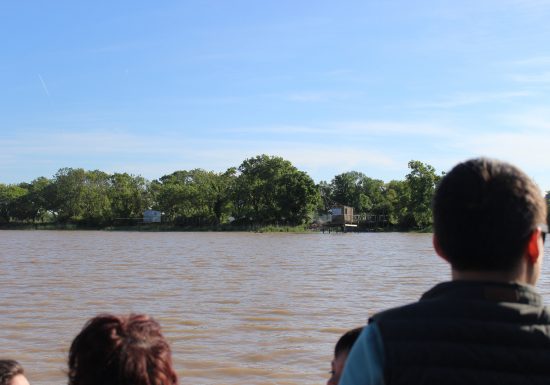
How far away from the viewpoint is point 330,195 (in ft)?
403

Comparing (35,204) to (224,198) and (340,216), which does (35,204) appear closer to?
(224,198)

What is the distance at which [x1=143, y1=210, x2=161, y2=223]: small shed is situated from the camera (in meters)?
101

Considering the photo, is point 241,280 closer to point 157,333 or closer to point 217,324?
point 217,324

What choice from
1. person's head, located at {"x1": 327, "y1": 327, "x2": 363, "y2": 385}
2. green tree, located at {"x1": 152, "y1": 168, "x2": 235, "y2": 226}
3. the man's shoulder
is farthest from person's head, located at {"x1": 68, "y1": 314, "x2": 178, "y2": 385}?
green tree, located at {"x1": 152, "y1": 168, "x2": 235, "y2": 226}

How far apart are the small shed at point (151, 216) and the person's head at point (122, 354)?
100527 mm

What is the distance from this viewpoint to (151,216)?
101312mm

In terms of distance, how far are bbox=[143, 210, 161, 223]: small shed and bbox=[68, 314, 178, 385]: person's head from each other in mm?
100527

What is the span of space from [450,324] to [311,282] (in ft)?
55.7

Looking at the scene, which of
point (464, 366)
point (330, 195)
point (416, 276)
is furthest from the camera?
point (330, 195)

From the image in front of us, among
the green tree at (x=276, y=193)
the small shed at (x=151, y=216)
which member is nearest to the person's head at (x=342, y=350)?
the green tree at (x=276, y=193)

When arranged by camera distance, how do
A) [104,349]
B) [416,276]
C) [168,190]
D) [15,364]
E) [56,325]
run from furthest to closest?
[168,190] < [416,276] < [56,325] < [15,364] < [104,349]

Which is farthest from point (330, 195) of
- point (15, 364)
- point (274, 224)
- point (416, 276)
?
point (15, 364)

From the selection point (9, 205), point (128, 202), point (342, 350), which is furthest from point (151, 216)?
point (342, 350)

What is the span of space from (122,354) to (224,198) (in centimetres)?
9632
